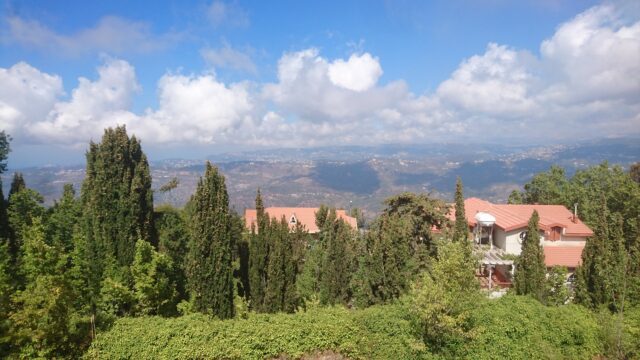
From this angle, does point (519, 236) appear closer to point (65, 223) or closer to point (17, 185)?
point (65, 223)

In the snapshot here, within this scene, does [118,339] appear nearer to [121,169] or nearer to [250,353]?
[250,353]

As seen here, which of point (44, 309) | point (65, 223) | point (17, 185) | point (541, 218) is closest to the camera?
point (44, 309)

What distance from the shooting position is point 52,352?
13.0m

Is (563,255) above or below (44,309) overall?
below

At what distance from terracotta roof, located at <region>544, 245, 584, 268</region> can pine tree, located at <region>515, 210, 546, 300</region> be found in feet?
37.6

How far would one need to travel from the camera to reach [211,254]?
18.0 meters

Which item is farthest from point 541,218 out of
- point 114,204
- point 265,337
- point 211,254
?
point 114,204

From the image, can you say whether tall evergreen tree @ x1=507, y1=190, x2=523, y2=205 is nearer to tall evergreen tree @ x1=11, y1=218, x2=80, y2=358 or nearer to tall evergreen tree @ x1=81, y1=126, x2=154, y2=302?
tall evergreen tree @ x1=81, y1=126, x2=154, y2=302

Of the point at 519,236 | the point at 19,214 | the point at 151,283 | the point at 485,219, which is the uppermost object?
the point at 19,214

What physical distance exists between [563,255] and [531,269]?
1451cm

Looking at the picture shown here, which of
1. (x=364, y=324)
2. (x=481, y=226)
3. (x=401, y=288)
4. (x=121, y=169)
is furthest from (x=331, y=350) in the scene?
(x=481, y=226)

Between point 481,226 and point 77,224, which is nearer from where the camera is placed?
point 77,224

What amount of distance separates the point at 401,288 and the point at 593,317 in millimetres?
8864

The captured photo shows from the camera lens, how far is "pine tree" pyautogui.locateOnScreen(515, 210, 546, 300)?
2092cm
